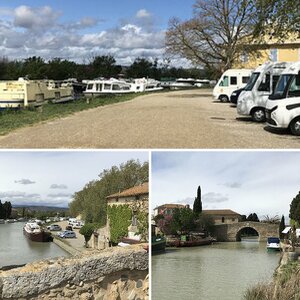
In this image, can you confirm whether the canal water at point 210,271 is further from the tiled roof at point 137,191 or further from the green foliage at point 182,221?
the tiled roof at point 137,191

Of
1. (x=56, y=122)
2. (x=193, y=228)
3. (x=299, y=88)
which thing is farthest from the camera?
(x=56, y=122)

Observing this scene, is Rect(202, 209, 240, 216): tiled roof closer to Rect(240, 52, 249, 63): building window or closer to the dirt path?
the dirt path

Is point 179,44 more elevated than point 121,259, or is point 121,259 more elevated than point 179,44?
point 179,44

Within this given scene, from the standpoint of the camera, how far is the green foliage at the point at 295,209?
260 inches

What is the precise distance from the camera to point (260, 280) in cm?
644

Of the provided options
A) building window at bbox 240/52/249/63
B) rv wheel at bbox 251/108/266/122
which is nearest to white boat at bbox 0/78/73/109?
building window at bbox 240/52/249/63

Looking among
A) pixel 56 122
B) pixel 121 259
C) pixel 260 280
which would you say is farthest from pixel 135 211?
pixel 56 122

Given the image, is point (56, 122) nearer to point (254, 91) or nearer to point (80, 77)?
point (254, 91)

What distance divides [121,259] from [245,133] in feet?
22.8

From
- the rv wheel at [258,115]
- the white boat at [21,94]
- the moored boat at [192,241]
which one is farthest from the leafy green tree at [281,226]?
the white boat at [21,94]

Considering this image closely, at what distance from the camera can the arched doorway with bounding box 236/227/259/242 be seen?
6723mm

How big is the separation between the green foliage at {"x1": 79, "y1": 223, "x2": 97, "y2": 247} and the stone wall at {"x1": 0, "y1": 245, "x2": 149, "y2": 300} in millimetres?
285

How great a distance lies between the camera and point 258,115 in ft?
51.5

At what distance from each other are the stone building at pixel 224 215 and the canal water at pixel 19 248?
1889 millimetres
